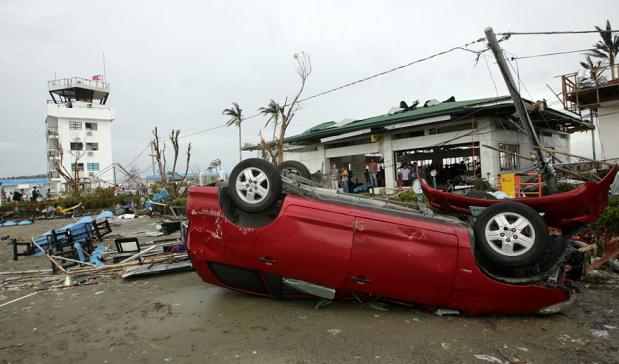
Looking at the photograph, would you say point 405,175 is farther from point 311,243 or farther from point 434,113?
point 311,243

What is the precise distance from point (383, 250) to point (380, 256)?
7cm

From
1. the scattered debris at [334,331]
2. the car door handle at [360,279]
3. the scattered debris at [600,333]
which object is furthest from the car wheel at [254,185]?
the scattered debris at [600,333]

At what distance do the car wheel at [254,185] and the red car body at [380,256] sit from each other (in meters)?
0.21

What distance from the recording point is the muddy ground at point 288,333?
12.2 feet

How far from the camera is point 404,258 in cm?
430

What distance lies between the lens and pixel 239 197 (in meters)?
4.72

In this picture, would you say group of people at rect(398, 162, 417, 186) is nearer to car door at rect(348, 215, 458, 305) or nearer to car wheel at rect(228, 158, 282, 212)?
car door at rect(348, 215, 458, 305)

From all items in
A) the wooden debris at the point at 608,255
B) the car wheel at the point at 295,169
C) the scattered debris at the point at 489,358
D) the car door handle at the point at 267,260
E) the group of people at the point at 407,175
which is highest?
the car wheel at the point at 295,169

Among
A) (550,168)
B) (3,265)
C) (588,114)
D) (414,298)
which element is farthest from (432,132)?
(3,265)

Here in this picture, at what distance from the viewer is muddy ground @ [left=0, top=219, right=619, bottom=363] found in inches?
146

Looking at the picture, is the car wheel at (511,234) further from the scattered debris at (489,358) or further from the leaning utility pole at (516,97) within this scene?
the leaning utility pole at (516,97)

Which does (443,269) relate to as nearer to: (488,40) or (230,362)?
(230,362)

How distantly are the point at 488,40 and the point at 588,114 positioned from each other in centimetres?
1436

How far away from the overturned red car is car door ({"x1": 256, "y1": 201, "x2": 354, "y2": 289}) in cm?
1
